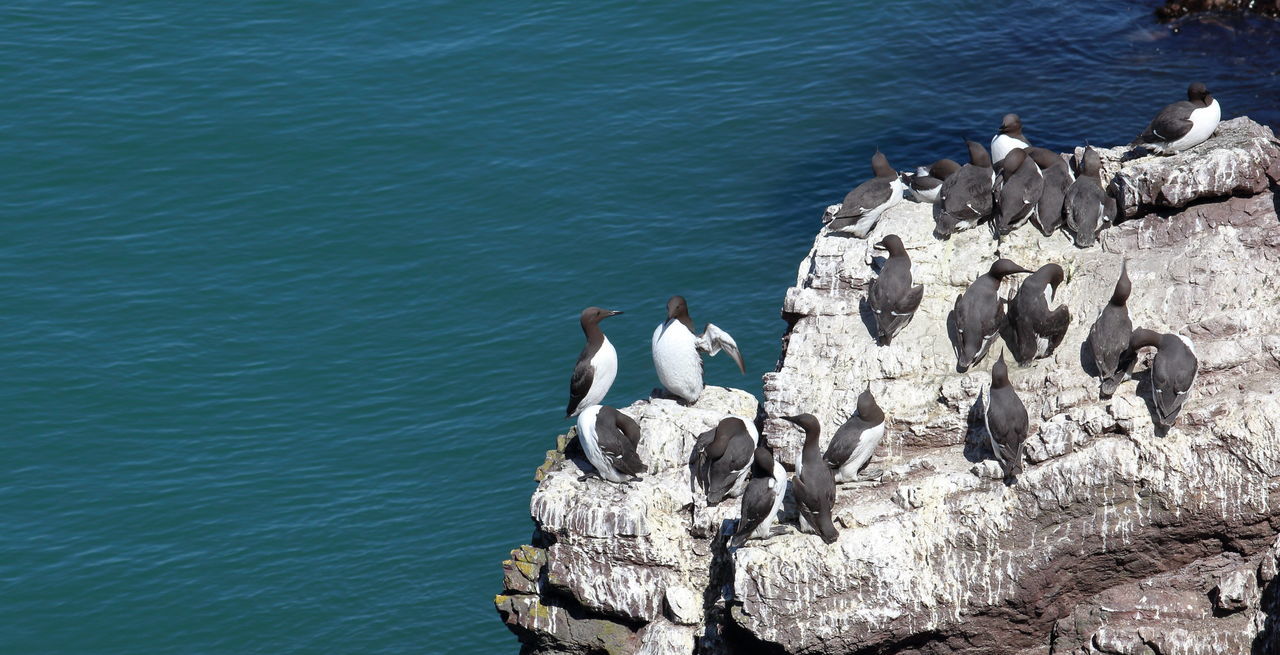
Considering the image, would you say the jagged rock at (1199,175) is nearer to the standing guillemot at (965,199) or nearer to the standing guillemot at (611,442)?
the standing guillemot at (965,199)

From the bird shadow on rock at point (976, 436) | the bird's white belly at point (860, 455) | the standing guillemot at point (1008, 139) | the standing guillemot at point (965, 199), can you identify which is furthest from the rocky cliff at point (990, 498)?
the standing guillemot at point (1008, 139)

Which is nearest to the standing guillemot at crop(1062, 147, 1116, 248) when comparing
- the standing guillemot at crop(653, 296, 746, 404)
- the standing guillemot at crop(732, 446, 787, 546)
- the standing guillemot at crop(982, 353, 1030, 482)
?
the standing guillemot at crop(982, 353, 1030, 482)

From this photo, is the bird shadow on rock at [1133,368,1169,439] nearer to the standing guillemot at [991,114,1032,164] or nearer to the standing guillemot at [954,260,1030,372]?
the standing guillemot at [954,260,1030,372]

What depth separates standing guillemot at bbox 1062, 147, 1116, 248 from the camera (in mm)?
19188

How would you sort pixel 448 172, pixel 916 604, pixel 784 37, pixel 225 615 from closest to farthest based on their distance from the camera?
pixel 916 604 → pixel 225 615 → pixel 448 172 → pixel 784 37

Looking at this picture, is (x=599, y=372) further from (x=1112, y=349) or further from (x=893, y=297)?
(x=1112, y=349)

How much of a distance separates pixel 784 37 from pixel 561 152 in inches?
374

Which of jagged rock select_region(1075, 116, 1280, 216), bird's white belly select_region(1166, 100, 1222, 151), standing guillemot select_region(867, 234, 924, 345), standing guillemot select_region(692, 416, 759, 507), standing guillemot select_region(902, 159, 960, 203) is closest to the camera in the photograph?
standing guillemot select_region(692, 416, 759, 507)

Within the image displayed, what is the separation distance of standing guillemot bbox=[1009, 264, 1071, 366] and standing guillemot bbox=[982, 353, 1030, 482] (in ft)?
4.34

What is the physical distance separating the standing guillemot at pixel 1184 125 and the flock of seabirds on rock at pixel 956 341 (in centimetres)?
2

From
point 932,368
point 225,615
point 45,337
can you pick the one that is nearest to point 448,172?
point 45,337

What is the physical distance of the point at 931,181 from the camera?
21.1 m

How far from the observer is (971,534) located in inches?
660

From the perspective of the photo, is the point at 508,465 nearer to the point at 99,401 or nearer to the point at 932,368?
the point at 99,401
